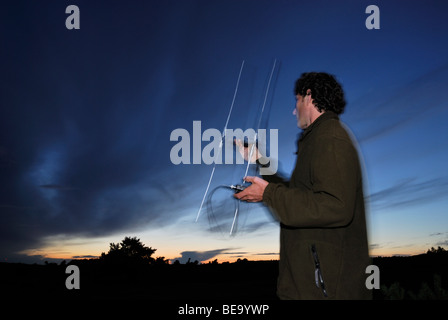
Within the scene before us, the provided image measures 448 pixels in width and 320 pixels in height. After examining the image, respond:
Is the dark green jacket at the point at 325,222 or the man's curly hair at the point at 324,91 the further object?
the man's curly hair at the point at 324,91

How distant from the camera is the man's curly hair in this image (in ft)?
10.9

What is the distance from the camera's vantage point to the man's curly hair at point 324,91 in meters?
3.32

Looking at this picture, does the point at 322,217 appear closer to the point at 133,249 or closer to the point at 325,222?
the point at 325,222

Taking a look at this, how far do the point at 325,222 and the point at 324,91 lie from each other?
1348 millimetres

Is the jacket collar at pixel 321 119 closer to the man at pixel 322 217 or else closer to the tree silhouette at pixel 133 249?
the man at pixel 322 217

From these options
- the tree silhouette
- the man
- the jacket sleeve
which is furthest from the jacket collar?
the tree silhouette

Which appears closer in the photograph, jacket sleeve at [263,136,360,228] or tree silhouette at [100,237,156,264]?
jacket sleeve at [263,136,360,228]

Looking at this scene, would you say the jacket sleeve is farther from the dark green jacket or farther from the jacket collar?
the jacket collar

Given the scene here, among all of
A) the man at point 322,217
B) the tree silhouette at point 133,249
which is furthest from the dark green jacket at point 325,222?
the tree silhouette at point 133,249
